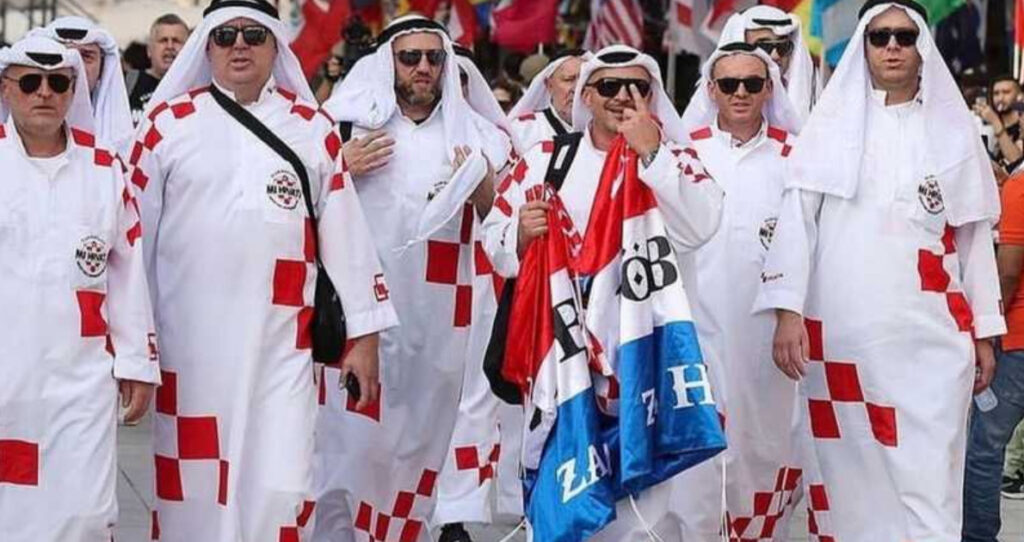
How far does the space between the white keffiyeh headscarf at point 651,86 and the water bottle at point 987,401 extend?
199 centimetres

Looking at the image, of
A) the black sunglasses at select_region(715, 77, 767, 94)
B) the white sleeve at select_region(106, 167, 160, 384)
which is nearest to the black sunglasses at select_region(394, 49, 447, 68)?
the black sunglasses at select_region(715, 77, 767, 94)

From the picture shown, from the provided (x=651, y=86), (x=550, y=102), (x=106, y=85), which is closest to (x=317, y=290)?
(x=651, y=86)

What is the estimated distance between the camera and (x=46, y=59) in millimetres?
7152

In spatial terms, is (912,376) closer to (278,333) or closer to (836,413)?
(836,413)

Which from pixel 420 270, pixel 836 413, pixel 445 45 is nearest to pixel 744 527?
pixel 836 413

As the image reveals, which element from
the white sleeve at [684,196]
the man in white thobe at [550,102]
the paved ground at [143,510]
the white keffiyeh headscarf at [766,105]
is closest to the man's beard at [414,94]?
the white keffiyeh headscarf at [766,105]

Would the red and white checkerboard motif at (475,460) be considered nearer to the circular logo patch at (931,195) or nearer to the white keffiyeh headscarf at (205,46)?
the white keffiyeh headscarf at (205,46)

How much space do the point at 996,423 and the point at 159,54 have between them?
15.3ft

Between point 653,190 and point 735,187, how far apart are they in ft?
4.64

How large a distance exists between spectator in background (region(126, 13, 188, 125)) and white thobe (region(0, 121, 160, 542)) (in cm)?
446

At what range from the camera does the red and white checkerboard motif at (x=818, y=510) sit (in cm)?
819

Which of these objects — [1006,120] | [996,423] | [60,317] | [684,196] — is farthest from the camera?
[1006,120]

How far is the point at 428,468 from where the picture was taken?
8.81m

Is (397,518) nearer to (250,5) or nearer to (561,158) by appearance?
(561,158)
